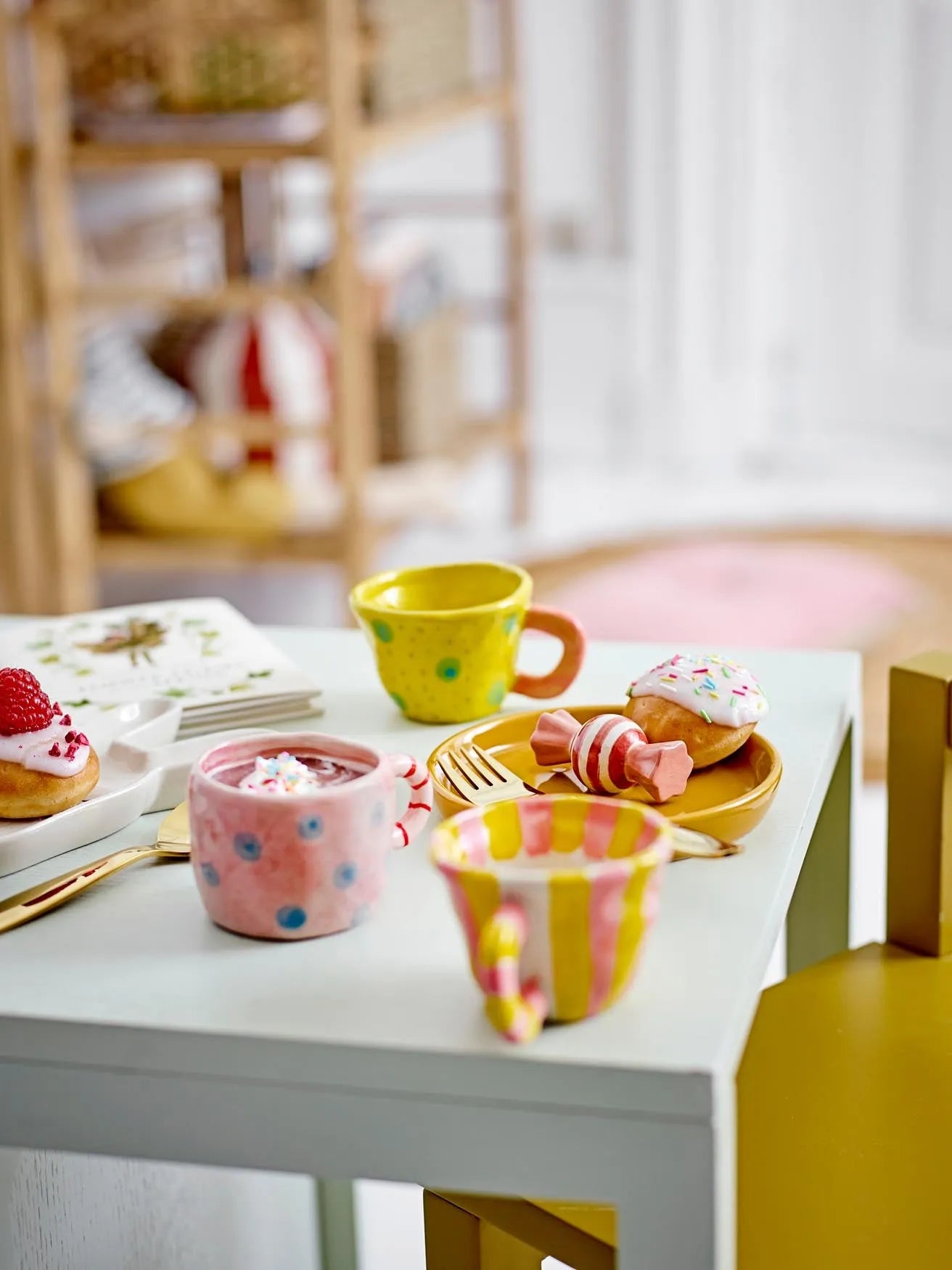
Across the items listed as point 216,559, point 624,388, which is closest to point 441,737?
point 216,559

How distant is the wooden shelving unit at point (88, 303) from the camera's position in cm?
230

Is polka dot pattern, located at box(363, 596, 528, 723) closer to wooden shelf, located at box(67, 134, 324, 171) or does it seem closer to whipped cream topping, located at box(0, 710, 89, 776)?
whipped cream topping, located at box(0, 710, 89, 776)

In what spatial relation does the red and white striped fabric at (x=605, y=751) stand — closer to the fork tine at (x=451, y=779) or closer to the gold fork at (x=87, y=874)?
the fork tine at (x=451, y=779)

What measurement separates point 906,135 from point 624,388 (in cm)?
83

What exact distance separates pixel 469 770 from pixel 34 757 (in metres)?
0.21

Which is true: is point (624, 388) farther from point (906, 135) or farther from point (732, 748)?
point (732, 748)

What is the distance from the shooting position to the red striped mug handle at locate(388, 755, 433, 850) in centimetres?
76

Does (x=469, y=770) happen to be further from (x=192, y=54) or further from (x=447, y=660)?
(x=192, y=54)

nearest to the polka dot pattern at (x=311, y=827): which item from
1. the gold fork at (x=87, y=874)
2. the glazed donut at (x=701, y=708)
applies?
the gold fork at (x=87, y=874)

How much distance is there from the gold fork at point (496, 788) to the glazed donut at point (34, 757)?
0.18 metres

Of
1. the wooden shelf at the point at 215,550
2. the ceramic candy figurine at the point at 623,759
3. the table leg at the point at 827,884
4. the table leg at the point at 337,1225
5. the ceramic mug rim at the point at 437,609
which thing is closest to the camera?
the ceramic candy figurine at the point at 623,759

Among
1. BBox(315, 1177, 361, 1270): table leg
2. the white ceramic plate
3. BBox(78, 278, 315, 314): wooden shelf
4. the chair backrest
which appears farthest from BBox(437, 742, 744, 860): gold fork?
BBox(78, 278, 315, 314): wooden shelf

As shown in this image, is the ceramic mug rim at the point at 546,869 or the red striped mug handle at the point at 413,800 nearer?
the ceramic mug rim at the point at 546,869

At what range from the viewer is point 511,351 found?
3297 mm
